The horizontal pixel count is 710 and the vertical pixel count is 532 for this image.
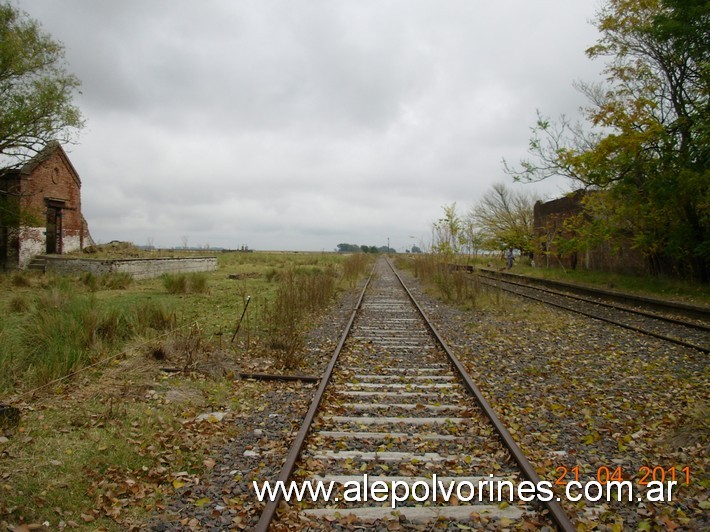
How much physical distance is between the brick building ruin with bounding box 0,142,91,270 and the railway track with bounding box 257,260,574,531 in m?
23.1

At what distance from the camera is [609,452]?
14.4ft

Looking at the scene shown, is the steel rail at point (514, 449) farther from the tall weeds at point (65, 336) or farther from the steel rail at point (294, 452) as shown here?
the tall weeds at point (65, 336)

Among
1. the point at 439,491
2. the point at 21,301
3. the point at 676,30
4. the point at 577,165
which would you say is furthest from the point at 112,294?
the point at 676,30

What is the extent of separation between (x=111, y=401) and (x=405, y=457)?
3194 millimetres

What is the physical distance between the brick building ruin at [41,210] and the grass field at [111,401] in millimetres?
15398

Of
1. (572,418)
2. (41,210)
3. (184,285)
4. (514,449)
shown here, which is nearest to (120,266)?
(184,285)

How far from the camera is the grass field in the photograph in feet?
11.8

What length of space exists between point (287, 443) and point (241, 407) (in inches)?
53.0

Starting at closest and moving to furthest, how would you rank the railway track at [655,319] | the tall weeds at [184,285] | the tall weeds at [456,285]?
1. the railway track at [655,319]
2. the tall weeds at [456,285]
3. the tall weeds at [184,285]

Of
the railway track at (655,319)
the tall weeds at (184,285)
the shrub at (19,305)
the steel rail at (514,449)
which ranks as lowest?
the steel rail at (514,449)

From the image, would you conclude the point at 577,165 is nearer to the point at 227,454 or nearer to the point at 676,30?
the point at 676,30

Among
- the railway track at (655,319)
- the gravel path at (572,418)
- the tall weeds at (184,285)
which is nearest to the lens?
the gravel path at (572,418)

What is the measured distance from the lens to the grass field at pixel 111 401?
3611mm

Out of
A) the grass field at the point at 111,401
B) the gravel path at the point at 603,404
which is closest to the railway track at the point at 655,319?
the gravel path at the point at 603,404
